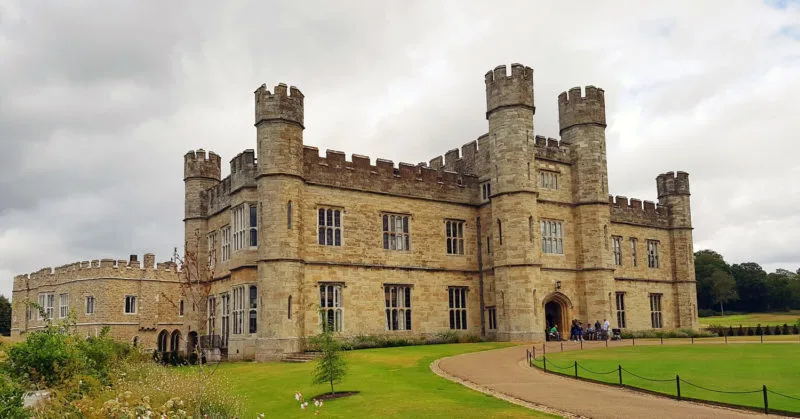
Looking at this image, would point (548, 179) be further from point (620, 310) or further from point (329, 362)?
point (329, 362)

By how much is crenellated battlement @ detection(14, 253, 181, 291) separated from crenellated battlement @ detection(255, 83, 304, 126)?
71.0 ft

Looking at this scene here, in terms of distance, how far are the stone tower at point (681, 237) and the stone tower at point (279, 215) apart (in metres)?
27.9

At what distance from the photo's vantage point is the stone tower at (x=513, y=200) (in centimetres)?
3297

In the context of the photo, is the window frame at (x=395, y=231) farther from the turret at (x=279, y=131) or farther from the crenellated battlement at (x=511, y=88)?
the crenellated battlement at (x=511, y=88)

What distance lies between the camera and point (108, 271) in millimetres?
48375

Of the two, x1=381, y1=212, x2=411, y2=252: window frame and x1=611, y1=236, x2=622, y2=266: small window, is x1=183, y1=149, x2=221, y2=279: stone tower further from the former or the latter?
x1=611, y1=236, x2=622, y2=266: small window

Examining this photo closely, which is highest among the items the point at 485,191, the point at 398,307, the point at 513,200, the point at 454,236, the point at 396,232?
the point at 485,191

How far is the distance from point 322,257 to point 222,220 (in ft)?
23.9

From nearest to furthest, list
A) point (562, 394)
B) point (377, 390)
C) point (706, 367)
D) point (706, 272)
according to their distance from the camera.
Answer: point (562, 394)
point (377, 390)
point (706, 367)
point (706, 272)

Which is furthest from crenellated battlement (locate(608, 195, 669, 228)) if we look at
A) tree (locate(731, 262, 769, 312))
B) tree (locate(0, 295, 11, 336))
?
tree (locate(0, 295, 11, 336))

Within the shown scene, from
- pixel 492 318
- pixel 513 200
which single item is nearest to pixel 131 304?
pixel 492 318

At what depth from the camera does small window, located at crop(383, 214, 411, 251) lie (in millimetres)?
33156

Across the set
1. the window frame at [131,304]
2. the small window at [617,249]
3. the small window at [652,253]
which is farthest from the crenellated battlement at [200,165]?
the small window at [652,253]

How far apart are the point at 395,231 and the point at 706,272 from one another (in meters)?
72.4
